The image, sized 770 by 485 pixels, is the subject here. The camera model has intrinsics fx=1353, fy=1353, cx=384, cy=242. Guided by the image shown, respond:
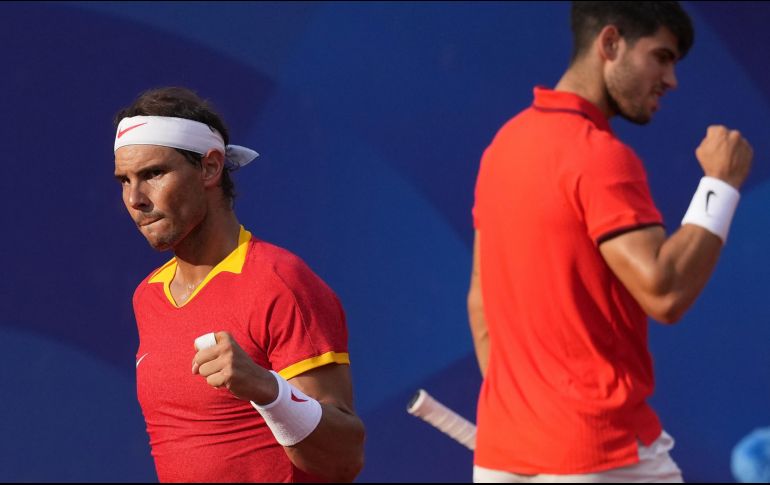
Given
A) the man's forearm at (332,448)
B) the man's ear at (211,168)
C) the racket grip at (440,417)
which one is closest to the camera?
the racket grip at (440,417)

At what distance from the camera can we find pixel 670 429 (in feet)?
15.3

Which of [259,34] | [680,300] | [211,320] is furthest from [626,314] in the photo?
[259,34]

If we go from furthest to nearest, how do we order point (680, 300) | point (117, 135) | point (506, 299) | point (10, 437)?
point (10, 437)
point (117, 135)
point (506, 299)
point (680, 300)

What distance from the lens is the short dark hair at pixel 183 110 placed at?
11.8 ft

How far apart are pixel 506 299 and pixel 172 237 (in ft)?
3.94

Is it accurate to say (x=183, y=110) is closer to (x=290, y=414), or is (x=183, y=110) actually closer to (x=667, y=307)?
(x=290, y=414)

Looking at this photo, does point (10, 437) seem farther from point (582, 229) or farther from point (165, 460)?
point (582, 229)

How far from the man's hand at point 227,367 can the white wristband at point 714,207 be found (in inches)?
37.7

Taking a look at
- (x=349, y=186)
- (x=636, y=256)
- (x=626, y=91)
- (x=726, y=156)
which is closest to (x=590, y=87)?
(x=626, y=91)

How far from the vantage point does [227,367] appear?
9.07 feet

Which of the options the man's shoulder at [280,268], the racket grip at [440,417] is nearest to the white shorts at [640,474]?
the racket grip at [440,417]

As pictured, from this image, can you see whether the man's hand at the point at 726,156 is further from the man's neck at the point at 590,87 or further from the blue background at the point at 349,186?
the blue background at the point at 349,186

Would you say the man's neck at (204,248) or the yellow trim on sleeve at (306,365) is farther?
the man's neck at (204,248)

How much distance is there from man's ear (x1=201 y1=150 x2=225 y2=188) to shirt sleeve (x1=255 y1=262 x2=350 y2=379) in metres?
0.36
